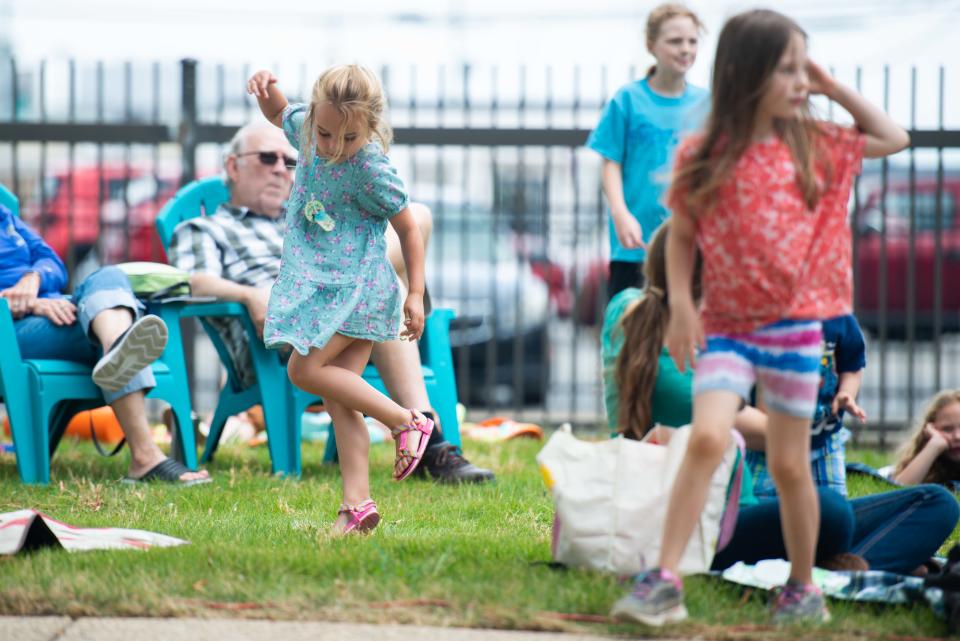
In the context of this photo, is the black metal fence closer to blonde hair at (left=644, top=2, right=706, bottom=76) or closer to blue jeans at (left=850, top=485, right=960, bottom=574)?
blonde hair at (left=644, top=2, right=706, bottom=76)

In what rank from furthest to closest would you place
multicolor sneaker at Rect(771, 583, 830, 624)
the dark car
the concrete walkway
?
1. the dark car
2. multicolor sneaker at Rect(771, 583, 830, 624)
3. the concrete walkway

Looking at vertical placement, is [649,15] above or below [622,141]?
above

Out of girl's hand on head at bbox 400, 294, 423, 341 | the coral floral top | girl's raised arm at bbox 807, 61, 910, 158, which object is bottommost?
girl's hand on head at bbox 400, 294, 423, 341

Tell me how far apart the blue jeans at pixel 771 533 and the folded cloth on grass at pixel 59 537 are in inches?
54.9

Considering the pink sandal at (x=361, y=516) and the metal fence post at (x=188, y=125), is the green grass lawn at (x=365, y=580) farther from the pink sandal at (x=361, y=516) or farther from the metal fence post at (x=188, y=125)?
the metal fence post at (x=188, y=125)

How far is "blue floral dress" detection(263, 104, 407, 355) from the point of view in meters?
3.62

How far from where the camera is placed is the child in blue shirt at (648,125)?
16.6 ft

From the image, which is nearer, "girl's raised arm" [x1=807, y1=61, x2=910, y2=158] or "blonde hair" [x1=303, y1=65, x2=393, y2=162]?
"girl's raised arm" [x1=807, y1=61, x2=910, y2=158]

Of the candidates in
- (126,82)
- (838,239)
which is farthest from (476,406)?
(838,239)

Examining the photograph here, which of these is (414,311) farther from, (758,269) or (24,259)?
(24,259)

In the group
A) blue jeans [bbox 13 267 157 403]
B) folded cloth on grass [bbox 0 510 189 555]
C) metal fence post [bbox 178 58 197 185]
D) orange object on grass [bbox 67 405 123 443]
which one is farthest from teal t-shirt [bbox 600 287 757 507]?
metal fence post [bbox 178 58 197 185]

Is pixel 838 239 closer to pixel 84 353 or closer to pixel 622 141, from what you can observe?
pixel 622 141

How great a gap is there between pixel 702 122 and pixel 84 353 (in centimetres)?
305

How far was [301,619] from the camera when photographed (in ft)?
8.67
